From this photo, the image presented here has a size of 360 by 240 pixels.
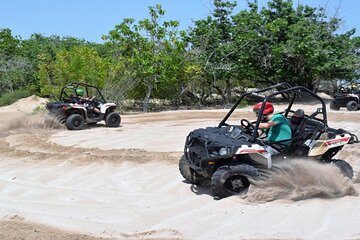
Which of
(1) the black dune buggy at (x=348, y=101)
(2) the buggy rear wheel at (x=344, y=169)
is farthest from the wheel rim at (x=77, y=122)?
(1) the black dune buggy at (x=348, y=101)

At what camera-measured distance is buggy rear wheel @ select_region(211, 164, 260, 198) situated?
22.6ft

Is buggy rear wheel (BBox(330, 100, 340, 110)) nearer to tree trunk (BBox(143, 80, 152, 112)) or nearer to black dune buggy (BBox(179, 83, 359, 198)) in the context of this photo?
tree trunk (BBox(143, 80, 152, 112))

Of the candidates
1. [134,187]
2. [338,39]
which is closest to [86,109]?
[134,187]

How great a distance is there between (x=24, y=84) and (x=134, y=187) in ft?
85.2

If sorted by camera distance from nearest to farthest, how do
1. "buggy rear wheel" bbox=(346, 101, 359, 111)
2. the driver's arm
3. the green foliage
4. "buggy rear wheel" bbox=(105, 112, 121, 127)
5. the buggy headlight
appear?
the buggy headlight → the driver's arm → "buggy rear wheel" bbox=(105, 112, 121, 127) → "buggy rear wheel" bbox=(346, 101, 359, 111) → the green foliage

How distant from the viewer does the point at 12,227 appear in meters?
5.93

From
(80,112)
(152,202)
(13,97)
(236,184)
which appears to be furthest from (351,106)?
(13,97)

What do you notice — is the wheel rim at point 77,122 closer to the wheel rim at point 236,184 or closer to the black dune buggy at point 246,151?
the black dune buggy at point 246,151

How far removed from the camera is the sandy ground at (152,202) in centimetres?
574

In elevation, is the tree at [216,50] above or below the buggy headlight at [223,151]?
above

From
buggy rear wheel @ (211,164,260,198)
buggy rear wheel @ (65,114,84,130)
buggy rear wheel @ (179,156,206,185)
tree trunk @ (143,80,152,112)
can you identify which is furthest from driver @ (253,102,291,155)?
tree trunk @ (143,80,152,112)

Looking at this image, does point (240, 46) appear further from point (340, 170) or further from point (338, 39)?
point (340, 170)

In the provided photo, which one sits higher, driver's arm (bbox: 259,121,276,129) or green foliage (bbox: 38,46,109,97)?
green foliage (bbox: 38,46,109,97)

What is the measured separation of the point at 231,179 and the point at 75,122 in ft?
30.3
